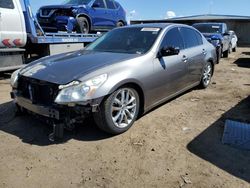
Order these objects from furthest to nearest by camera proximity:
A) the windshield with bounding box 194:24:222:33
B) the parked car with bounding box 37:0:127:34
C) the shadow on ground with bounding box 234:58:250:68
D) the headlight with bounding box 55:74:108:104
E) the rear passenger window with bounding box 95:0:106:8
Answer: the windshield with bounding box 194:24:222:33, the shadow on ground with bounding box 234:58:250:68, the rear passenger window with bounding box 95:0:106:8, the parked car with bounding box 37:0:127:34, the headlight with bounding box 55:74:108:104

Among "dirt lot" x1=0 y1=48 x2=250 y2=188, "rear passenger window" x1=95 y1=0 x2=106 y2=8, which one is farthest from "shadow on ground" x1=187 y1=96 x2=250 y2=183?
"rear passenger window" x1=95 y1=0 x2=106 y2=8

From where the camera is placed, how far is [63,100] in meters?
3.61

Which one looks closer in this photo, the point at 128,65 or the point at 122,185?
the point at 122,185

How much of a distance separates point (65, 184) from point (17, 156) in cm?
95

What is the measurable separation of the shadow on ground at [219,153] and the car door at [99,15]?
7.85 m

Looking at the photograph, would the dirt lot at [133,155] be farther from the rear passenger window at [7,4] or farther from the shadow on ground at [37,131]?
the rear passenger window at [7,4]

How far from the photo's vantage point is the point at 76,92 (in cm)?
363

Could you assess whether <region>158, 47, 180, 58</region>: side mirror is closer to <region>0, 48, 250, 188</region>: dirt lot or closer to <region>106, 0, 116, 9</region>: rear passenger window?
<region>0, 48, 250, 188</region>: dirt lot

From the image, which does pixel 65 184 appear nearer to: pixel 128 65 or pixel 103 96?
pixel 103 96

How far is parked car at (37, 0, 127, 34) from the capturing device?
32.8 feet

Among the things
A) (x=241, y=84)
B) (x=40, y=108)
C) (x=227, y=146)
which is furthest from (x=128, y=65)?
(x=241, y=84)

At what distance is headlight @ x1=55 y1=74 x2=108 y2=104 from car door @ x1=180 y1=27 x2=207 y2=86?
102 inches

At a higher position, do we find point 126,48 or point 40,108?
point 126,48

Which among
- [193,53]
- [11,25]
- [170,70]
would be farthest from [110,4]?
[170,70]
